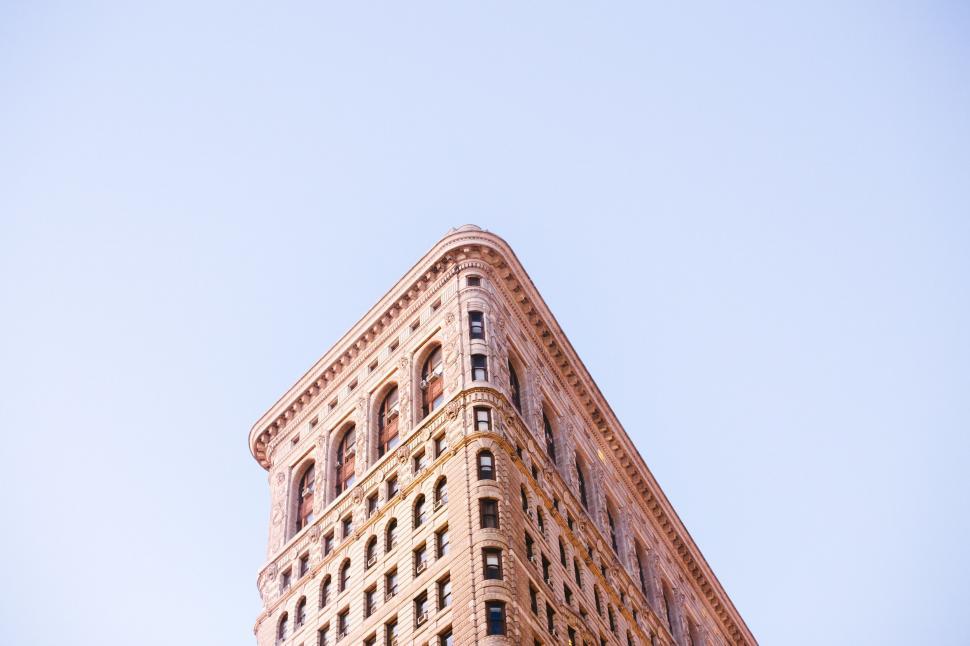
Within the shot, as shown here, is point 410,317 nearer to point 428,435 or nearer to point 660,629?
point 428,435

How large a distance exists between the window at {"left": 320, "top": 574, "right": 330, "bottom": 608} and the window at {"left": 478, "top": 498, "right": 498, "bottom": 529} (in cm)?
1318

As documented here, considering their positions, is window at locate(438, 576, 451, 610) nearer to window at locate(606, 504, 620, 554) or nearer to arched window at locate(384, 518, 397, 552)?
arched window at locate(384, 518, 397, 552)

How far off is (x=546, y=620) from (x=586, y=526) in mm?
17347

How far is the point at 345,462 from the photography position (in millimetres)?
97188

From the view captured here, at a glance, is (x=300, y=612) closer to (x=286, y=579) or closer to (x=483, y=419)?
(x=286, y=579)

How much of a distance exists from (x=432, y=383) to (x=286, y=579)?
16130 mm

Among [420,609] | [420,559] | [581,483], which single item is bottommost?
[420,609]

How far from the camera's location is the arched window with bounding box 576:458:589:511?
97375 millimetres

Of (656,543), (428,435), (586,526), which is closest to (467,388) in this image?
(428,435)

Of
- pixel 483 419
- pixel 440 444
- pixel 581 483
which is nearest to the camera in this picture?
pixel 483 419

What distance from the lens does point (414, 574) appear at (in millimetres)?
77938

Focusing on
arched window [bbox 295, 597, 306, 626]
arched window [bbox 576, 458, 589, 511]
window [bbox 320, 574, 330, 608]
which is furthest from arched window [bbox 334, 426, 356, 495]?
arched window [bbox 576, 458, 589, 511]

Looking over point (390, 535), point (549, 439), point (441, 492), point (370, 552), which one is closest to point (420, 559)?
point (441, 492)

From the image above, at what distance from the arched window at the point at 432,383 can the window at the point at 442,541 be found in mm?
13094
